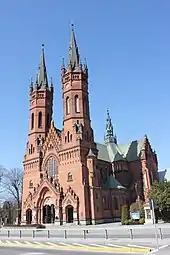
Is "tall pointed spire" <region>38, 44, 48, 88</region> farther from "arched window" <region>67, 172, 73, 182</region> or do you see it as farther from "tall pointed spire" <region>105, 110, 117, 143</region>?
"tall pointed spire" <region>105, 110, 117, 143</region>

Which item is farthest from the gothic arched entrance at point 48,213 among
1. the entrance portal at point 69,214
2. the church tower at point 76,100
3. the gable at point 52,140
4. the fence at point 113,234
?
the fence at point 113,234

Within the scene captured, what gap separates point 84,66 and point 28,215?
33.7 m

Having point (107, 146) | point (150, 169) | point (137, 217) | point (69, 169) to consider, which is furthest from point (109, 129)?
point (137, 217)

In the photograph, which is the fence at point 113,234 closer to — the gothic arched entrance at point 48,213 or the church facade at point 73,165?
the church facade at point 73,165

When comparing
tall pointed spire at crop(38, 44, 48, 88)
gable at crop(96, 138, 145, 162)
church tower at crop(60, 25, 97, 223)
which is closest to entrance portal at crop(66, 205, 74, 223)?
church tower at crop(60, 25, 97, 223)

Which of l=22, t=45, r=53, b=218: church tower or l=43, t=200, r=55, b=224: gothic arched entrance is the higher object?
l=22, t=45, r=53, b=218: church tower

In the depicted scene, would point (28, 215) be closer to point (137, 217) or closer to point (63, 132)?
point (63, 132)

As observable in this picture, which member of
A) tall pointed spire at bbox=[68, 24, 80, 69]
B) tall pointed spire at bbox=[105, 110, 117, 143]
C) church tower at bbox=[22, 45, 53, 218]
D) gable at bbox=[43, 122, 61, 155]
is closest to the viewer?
gable at bbox=[43, 122, 61, 155]

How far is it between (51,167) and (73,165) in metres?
7.65

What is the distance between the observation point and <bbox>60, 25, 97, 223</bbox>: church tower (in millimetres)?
52406

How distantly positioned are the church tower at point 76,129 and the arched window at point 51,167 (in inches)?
126

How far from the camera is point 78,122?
57594mm

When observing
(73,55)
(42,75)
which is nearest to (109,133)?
(42,75)

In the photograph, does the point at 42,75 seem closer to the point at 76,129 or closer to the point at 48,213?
the point at 76,129
